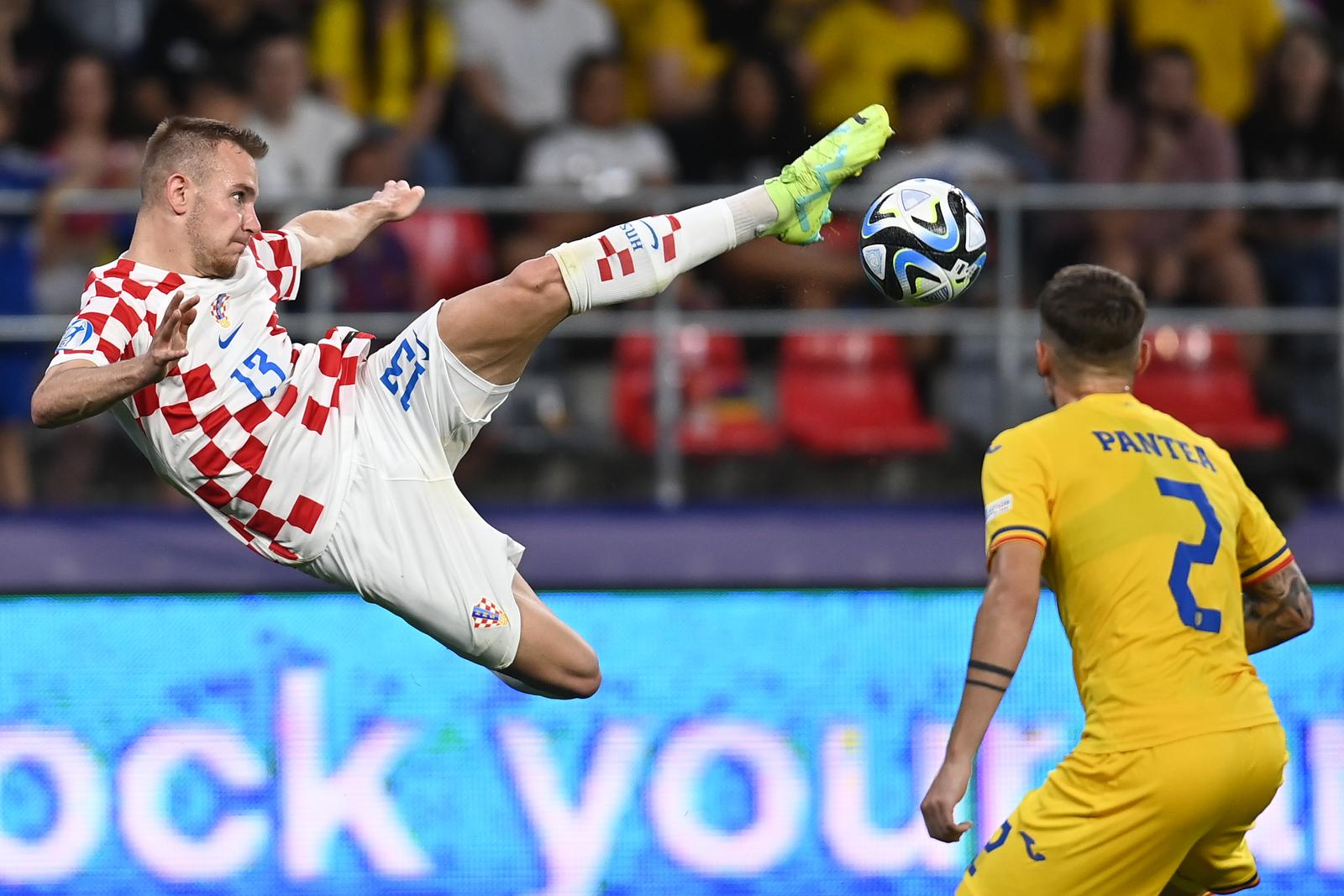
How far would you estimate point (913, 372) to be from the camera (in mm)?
8922

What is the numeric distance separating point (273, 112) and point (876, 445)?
11.4 ft

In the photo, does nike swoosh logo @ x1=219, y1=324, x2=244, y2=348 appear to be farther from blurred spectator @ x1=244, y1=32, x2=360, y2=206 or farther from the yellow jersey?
blurred spectator @ x1=244, y1=32, x2=360, y2=206

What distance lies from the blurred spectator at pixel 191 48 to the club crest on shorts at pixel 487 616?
4.91 metres

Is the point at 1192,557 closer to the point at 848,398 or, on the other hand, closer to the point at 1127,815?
the point at 1127,815

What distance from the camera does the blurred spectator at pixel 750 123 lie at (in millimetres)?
9211

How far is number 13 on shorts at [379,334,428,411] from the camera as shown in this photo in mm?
5379

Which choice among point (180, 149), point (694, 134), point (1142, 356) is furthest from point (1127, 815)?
point (694, 134)

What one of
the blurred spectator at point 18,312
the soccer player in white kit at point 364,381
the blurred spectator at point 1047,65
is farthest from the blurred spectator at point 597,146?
the soccer player in white kit at point 364,381

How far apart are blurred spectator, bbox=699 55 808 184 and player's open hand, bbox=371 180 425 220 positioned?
3.30 metres

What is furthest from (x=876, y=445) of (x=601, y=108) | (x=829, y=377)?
(x=601, y=108)

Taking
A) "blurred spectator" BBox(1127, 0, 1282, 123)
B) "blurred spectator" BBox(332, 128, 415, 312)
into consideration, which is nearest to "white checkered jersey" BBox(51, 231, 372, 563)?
"blurred spectator" BBox(332, 128, 415, 312)

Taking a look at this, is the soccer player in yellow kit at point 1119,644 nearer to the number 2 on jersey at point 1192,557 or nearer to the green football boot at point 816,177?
the number 2 on jersey at point 1192,557

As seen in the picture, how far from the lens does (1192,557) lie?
422 cm

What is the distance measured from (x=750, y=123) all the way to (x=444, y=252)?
1.65m
